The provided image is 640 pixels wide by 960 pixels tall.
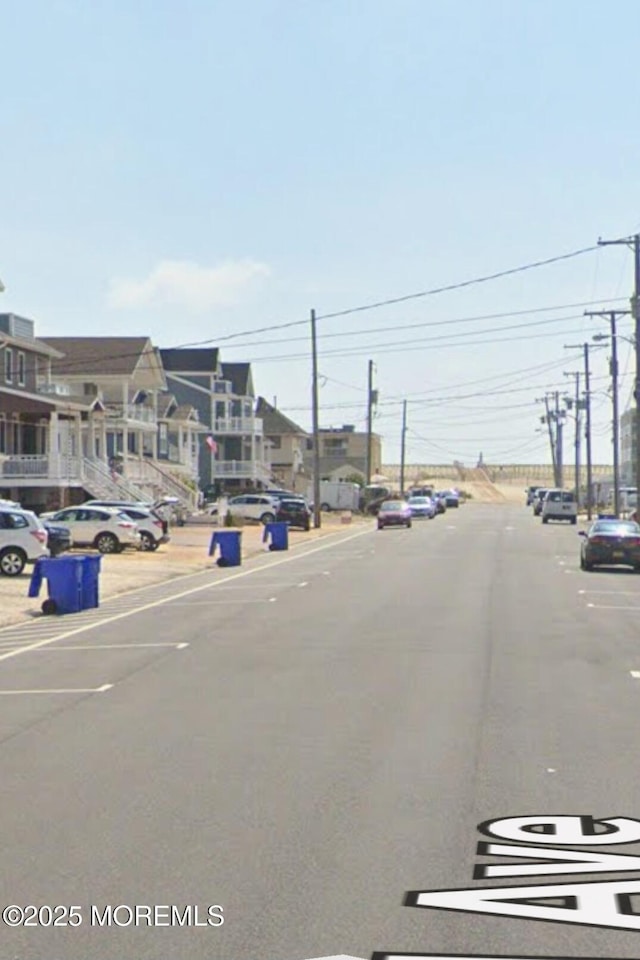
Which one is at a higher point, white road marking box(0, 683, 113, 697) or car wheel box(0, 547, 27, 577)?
car wheel box(0, 547, 27, 577)

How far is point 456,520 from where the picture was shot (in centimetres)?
8488

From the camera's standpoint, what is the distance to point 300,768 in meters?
11.0

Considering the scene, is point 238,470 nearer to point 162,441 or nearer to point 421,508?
point 162,441

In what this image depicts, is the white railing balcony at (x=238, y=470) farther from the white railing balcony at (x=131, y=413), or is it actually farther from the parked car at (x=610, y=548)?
the parked car at (x=610, y=548)

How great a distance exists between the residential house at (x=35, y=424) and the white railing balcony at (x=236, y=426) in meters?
35.5

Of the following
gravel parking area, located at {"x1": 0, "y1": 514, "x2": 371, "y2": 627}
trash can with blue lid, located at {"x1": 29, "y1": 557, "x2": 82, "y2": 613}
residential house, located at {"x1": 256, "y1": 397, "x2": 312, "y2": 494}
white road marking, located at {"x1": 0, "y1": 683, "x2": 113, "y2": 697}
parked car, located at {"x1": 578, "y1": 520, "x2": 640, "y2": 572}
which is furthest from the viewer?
residential house, located at {"x1": 256, "y1": 397, "x2": 312, "y2": 494}

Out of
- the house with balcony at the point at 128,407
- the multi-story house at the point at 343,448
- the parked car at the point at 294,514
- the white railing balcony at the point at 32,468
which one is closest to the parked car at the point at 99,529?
the white railing balcony at the point at 32,468

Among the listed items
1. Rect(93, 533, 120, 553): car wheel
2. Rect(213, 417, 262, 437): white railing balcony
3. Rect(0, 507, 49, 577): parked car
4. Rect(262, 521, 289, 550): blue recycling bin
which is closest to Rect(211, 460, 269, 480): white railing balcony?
Rect(213, 417, 262, 437): white railing balcony

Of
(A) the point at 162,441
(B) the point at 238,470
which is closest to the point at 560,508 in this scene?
(A) the point at 162,441

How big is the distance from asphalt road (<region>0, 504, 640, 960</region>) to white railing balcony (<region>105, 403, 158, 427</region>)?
52.1 m

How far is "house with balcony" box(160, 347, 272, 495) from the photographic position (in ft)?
345

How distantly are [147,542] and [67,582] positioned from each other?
21683 millimetres

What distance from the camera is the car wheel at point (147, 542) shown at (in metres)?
48.5

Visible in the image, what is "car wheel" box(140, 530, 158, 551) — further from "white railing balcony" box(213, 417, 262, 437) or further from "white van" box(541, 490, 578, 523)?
"white railing balcony" box(213, 417, 262, 437)
